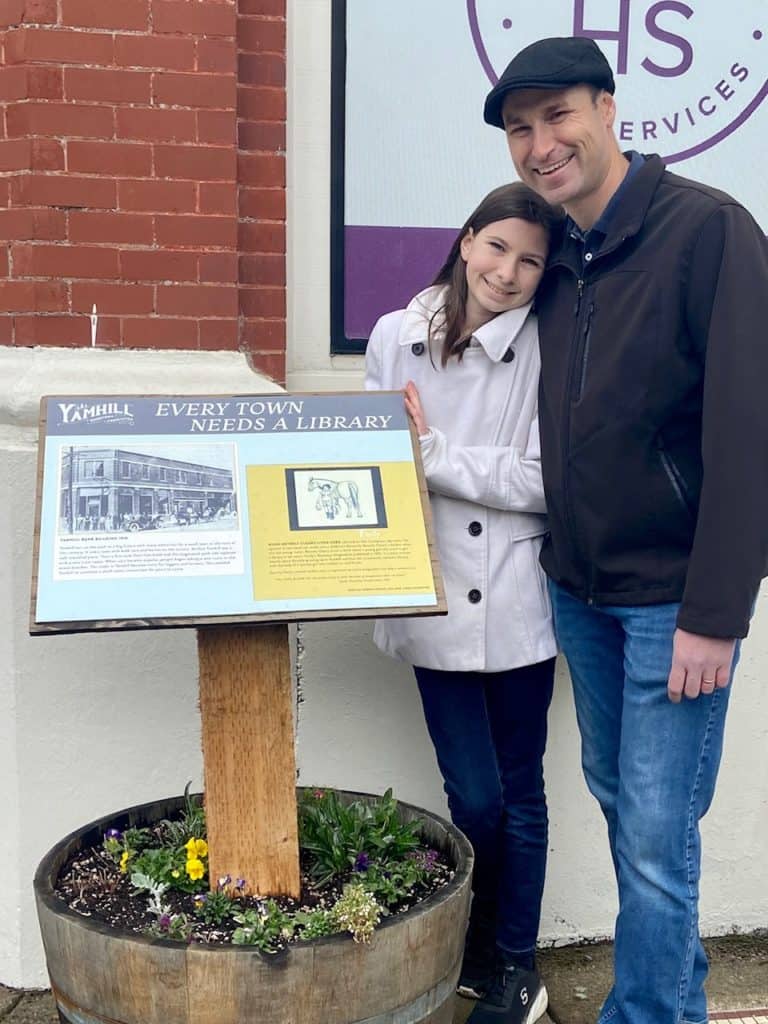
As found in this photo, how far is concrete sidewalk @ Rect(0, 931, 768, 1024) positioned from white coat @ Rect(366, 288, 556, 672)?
1.01 metres

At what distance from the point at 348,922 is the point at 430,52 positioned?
7.59 ft

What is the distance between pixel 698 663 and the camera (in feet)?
7.22

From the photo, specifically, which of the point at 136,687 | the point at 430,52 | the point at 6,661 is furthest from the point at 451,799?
Answer: the point at 430,52

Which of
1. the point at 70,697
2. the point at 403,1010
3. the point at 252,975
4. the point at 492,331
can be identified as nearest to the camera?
the point at 252,975

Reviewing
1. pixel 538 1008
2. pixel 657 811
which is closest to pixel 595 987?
pixel 538 1008

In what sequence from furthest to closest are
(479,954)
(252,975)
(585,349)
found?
(479,954), (585,349), (252,975)

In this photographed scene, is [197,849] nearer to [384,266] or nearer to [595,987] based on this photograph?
[595,987]

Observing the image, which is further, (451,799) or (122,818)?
(451,799)

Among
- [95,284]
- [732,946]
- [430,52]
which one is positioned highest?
[430,52]

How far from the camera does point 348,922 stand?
2068 millimetres

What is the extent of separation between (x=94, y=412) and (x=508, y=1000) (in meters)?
1.74

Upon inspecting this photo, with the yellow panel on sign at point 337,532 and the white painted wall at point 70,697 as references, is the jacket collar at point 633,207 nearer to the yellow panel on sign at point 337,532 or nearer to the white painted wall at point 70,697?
the yellow panel on sign at point 337,532

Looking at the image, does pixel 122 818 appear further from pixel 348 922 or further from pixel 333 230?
pixel 333 230

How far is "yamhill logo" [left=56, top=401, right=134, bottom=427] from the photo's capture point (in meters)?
2.27
